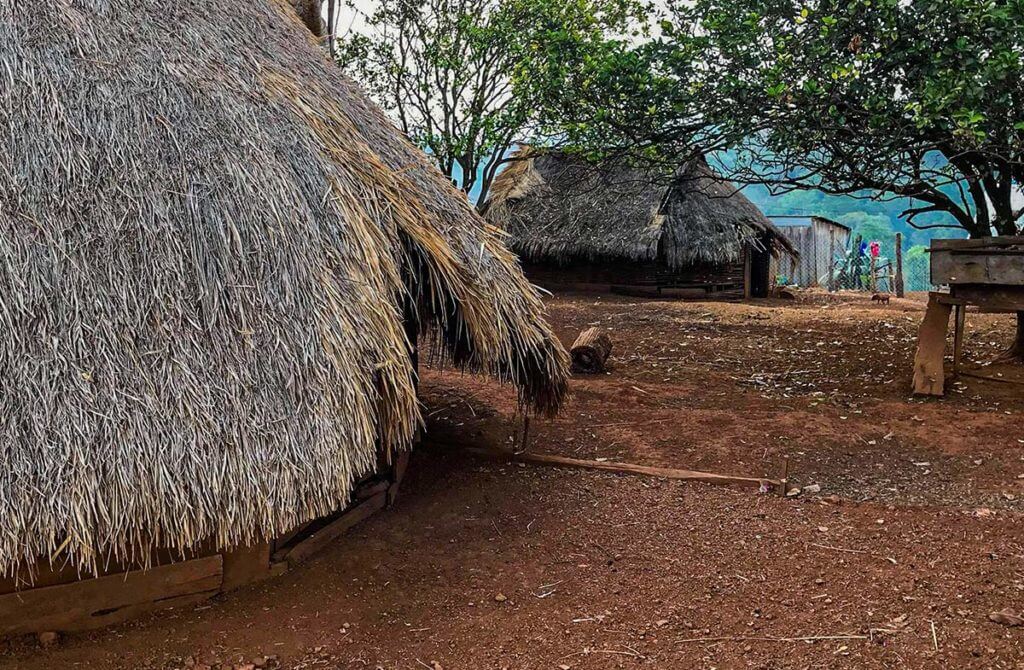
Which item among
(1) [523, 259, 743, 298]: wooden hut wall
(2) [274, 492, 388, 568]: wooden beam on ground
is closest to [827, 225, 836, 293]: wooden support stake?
(1) [523, 259, 743, 298]: wooden hut wall

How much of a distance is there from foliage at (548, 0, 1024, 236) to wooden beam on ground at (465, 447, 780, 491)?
2.56m

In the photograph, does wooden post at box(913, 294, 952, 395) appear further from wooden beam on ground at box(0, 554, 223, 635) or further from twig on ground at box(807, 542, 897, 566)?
wooden beam on ground at box(0, 554, 223, 635)

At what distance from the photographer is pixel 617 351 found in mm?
8633

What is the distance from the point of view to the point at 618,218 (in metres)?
16.1

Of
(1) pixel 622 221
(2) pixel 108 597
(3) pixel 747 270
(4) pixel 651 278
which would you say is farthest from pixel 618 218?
(2) pixel 108 597

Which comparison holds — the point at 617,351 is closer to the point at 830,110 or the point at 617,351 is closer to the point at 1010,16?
the point at 830,110

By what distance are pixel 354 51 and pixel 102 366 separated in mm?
11448

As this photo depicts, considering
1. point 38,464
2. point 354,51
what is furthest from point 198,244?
point 354,51

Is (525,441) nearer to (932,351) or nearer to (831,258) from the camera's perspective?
(932,351)

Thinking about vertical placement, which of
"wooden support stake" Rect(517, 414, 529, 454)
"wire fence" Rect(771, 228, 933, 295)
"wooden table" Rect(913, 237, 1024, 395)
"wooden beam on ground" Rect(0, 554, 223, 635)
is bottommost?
"wooden beam on ground" Rect(0, 554, 223, 635)

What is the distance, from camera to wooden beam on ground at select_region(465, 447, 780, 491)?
4.45 m

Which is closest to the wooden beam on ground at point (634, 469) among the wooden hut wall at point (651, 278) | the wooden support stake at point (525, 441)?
the wooden support stake at point (525, 441)

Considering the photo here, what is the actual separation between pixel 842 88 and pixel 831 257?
18007 millimetres

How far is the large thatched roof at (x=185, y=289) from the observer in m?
2.73
